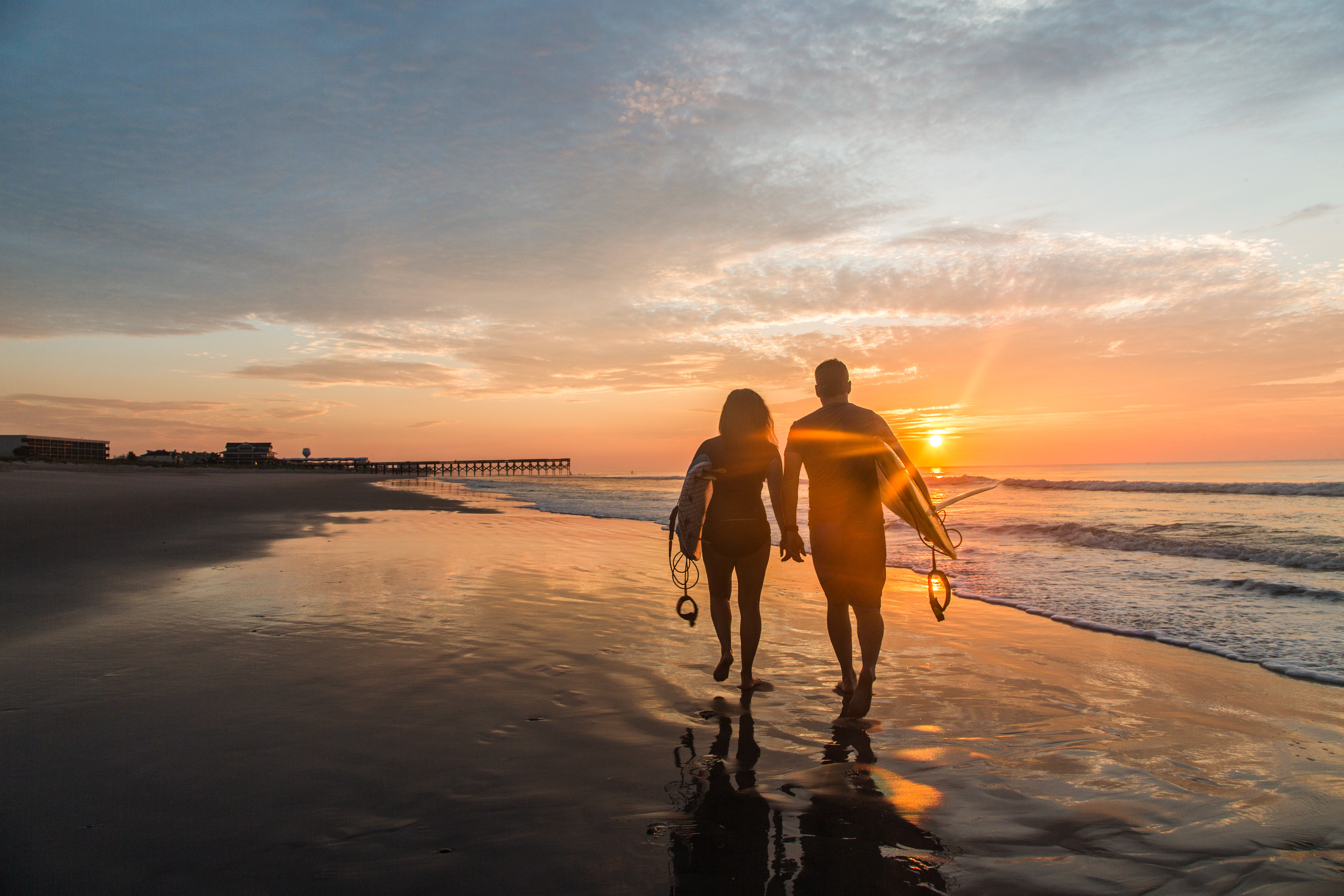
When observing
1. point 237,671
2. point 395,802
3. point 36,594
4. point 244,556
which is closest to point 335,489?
point 244,556

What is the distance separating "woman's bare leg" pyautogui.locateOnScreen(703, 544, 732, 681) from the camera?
473cm

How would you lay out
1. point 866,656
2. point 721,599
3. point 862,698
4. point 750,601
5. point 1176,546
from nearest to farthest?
point 862,698 < point 866,656 < point 750,601 < point 721,599 < point 1176,546

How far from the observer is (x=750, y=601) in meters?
4.71

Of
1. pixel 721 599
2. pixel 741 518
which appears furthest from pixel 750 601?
pixel 741 518

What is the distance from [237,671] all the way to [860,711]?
4292 millimetres

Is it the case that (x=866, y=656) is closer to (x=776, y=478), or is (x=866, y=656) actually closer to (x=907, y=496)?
(x=907, y=496)

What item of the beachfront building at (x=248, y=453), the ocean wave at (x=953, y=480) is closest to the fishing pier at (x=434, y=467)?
the beachfront building at (x=248, y=453)

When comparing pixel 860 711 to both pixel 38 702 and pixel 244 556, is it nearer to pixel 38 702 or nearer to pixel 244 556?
pixel 38 702

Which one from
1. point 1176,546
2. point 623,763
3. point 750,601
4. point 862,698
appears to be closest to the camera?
point 623,763

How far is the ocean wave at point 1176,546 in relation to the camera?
1105 centimetres

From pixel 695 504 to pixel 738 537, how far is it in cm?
45

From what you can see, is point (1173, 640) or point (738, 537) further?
point (1173, 640)

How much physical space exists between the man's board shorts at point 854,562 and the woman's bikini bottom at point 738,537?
1.23 feet

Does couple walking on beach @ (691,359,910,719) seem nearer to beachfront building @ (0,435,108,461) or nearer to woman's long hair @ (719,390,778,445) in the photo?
woman's long hair @ (719,390,778,445)
